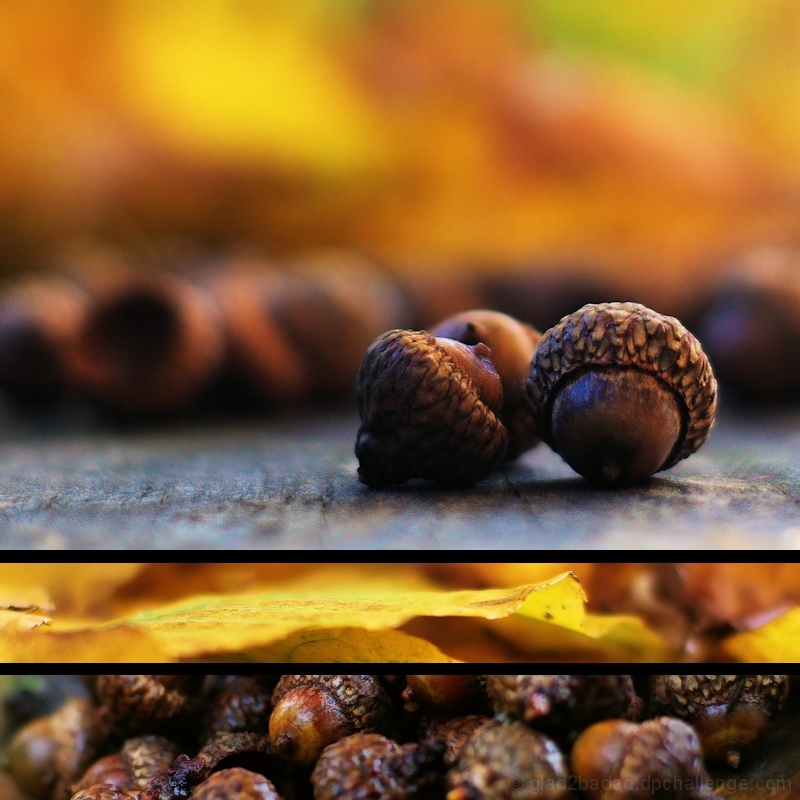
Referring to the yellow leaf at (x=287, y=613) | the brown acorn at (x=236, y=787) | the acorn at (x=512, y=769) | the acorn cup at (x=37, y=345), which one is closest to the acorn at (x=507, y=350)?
the yellow leaf at (x=287, y=613)

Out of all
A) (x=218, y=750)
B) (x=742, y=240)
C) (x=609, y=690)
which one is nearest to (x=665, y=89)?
(x=742, y=240)

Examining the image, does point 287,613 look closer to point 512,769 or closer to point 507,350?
point 512,769

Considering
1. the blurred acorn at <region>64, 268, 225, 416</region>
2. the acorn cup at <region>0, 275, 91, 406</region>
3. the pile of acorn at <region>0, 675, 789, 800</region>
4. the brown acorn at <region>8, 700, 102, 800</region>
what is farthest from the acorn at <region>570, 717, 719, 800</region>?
the acorn cup at <region>0, 275, 91, 406</region>

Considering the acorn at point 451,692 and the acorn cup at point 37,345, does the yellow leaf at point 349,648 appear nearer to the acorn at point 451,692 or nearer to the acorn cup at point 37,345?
the acorn at point 451,692

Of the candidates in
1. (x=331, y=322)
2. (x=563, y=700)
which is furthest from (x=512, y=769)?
(x=331, y=322)

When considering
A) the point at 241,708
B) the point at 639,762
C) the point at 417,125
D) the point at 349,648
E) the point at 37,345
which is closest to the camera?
the point at 639,762

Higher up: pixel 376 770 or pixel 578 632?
pixel 578 632

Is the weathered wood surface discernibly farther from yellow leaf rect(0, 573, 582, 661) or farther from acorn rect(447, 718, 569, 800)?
acorn rect(447, 718, 569, 800)

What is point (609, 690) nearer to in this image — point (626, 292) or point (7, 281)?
point (626, 292)
